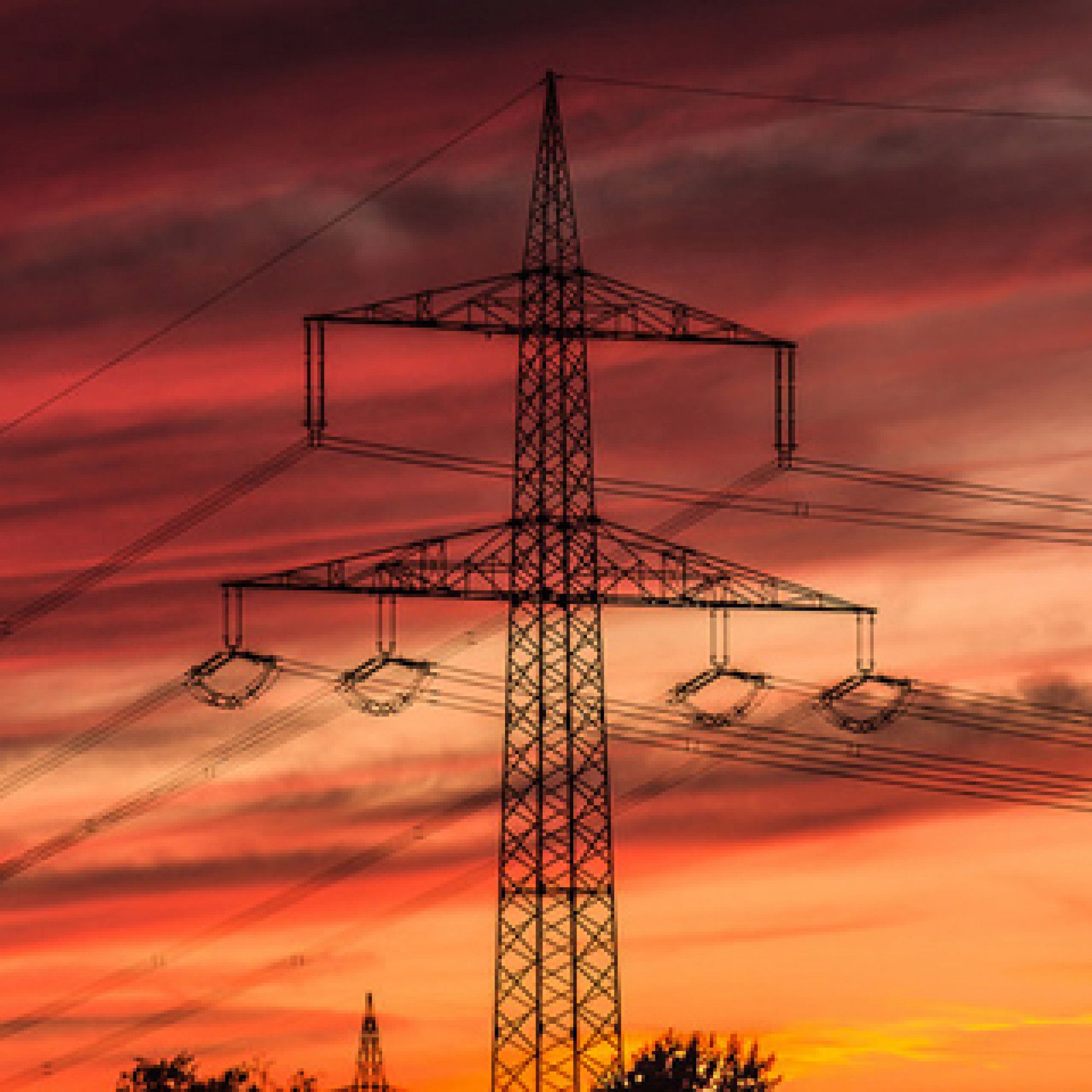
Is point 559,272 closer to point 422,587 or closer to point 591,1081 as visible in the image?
point 422,587

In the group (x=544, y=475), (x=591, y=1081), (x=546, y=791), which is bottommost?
(x=591, y=1081)

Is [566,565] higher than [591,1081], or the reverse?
[566,565]

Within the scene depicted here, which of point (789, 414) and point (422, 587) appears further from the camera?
point (789, 414)

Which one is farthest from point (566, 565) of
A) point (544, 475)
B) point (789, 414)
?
point (789, 414)

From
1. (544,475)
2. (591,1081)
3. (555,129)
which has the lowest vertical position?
(591,1081)

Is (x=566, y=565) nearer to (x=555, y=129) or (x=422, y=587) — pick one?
(x=422, y=587)

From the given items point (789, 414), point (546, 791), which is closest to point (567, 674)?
point (546, 791)

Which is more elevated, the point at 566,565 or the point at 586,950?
the point at 566,565
